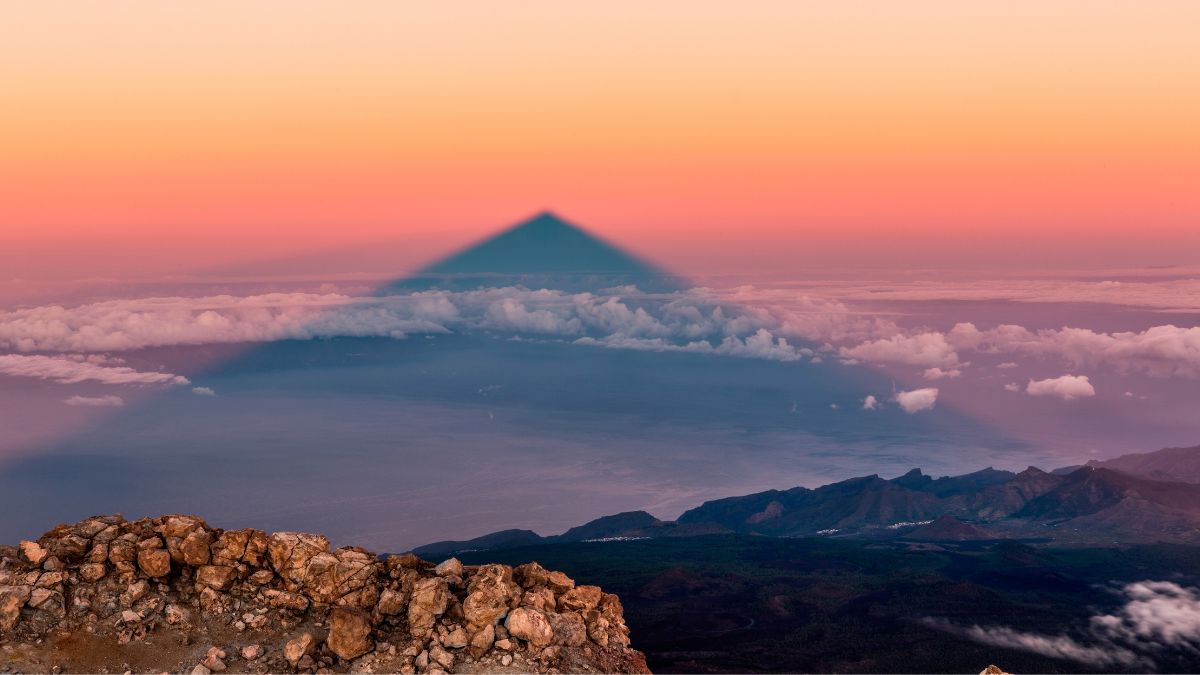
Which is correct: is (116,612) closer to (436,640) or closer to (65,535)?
(65,535)

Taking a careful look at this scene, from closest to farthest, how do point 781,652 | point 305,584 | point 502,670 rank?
point 502,670, point 305,584, point 781,652

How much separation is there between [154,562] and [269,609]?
4.31 m

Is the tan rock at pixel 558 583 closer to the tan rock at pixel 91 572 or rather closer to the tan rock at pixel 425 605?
the tan rock at pixel 425 605

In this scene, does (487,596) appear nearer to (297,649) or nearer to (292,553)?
(297,649)

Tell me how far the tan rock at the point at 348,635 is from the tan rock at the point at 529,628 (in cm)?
468

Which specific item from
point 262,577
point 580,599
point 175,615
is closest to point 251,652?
point 262,577

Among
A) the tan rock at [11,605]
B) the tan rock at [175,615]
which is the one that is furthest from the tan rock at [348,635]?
the tan rock at [11,605]

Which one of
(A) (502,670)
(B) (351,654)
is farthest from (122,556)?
(A) (502,670)

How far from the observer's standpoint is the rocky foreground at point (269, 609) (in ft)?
108

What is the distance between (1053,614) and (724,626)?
216 feet

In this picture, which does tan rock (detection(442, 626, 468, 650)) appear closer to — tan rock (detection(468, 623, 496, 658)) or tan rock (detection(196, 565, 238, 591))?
tan rock (detection(468, 623, 496, 658))

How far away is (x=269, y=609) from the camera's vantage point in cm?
3456

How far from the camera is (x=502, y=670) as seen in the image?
32.7 metres

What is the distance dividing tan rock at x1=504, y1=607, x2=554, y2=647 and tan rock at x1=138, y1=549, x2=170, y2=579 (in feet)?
39.7
